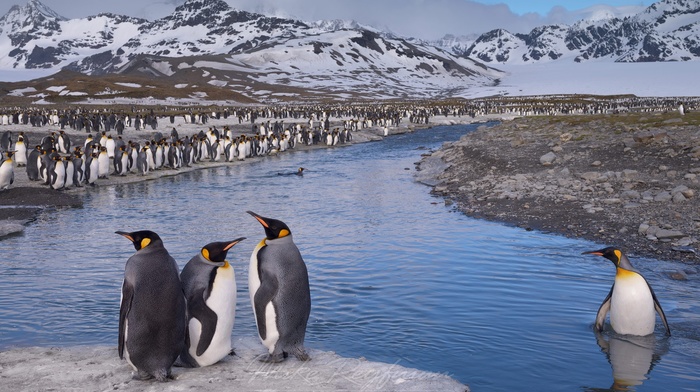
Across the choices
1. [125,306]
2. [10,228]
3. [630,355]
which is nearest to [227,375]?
[125,306]

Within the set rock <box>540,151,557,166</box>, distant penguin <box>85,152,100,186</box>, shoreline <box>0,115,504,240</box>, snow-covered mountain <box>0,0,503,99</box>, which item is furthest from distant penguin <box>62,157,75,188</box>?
snow-covered mountain <box>0,0,503,99</box>

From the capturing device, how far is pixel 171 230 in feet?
41.5

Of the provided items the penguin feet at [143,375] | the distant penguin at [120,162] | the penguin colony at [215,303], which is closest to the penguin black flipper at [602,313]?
the penguin colony at [215,303]

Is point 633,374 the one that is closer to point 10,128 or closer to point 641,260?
point 641,260

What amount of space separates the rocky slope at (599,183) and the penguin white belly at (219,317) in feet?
21.9

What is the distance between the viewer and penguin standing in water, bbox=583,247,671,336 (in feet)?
20.6

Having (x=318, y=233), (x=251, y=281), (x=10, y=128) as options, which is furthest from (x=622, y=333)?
(x=10, y=128)

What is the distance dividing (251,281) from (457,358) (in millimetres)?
2012

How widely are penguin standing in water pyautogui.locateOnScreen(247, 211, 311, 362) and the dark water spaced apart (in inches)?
42.6

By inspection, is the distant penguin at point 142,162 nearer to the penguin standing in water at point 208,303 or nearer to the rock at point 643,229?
the rock at point 643,229

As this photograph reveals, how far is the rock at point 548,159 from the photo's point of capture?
16.5 metres

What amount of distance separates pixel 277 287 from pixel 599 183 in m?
10.3

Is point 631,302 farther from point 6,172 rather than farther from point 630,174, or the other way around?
point 6,172

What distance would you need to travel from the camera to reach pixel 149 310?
466cm
